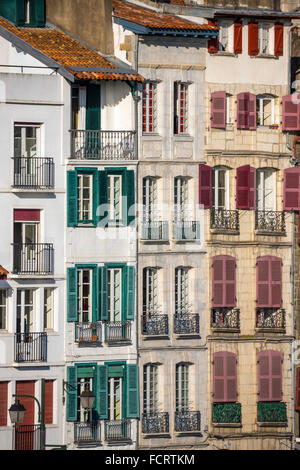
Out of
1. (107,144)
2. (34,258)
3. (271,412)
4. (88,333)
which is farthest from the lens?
Answer: (271,412)

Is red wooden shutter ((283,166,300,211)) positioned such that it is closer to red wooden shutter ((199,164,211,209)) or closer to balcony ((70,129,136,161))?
red wooden shutter ((199,164,211,209))

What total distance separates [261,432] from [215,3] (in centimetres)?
1787

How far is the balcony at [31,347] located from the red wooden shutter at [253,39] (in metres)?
14.4

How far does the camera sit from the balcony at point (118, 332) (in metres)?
163

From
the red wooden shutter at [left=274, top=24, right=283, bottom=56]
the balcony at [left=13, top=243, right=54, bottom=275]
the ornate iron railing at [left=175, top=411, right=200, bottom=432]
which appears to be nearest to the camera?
the balcony at [left=13, top=243, right=54, bottom=275]

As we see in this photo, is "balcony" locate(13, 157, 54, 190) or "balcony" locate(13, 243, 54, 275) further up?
"balcony" locate(13, 157, 54, 190)

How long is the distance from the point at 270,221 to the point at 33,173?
10327 millimetres

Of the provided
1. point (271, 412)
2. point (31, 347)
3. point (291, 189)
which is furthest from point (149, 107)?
point (271, 412)

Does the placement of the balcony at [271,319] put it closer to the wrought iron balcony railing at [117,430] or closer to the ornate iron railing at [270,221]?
the ornate iron railing at [270,221]

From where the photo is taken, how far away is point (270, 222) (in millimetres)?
166375

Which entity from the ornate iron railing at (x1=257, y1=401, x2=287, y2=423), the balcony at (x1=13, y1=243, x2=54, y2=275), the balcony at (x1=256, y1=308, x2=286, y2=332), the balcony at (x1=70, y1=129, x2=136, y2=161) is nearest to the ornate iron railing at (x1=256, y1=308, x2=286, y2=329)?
the balcony at (x1=256, y1=308, x2=286, y2=332)

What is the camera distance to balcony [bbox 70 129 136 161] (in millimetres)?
163500

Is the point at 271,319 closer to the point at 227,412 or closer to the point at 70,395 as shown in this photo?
the point at 227,412

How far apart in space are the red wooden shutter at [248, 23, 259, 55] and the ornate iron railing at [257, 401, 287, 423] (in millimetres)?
13979
